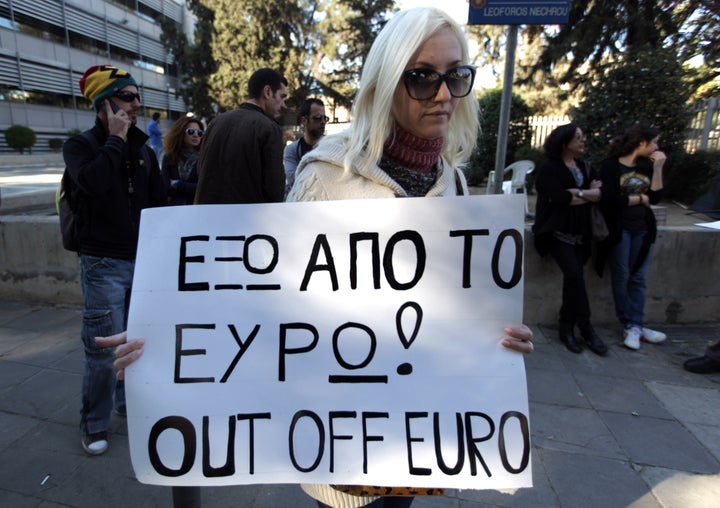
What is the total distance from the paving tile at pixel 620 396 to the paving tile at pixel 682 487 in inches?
22.5

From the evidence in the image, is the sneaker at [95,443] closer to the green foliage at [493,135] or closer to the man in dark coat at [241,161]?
the man in dark coat at [241,161]

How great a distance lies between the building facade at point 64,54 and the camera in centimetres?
2342

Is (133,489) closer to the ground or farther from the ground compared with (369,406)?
closer to the ground

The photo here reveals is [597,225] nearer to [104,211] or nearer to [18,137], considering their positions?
[104,211]

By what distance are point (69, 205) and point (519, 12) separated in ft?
11.6

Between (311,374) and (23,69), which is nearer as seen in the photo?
(311,374)

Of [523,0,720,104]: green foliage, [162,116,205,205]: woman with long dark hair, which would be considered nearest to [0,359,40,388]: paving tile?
[162,116,205,205]: woman with long dark hair

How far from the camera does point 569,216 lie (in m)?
3.64

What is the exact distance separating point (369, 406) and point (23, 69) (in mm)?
30961

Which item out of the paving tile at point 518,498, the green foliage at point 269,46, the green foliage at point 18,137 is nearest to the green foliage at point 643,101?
the paving tile at point 518,498

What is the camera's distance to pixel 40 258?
4406 mm

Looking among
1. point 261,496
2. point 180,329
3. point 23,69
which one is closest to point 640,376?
point 261,496

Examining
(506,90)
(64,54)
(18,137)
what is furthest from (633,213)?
(64,54)

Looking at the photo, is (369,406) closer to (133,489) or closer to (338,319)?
(338,319)
